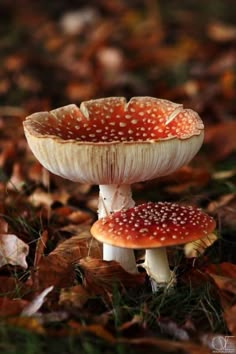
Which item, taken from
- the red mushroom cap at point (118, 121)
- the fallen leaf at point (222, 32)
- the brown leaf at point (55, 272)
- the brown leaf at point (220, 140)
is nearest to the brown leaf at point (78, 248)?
the brown leaf at point (55, 272)

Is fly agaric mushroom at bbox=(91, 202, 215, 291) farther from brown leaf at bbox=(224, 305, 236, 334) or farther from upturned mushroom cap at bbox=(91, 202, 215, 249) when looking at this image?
brown leaf at bbox=(224, 305, 236, 334)

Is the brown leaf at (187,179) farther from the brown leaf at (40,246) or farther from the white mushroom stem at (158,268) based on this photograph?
the white mushroom stem at (158,268)

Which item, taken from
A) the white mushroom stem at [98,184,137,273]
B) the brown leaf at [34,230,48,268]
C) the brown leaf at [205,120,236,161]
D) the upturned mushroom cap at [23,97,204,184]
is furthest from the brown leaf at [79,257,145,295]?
the brown leaf at [205,120,236,161]

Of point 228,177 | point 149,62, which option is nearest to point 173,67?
point 149,62

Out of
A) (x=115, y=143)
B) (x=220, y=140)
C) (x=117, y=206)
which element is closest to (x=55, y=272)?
(x=117, y=206)

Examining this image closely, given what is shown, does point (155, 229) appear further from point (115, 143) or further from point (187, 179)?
point (187, 179)

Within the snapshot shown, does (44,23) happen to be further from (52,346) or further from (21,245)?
(52,346)
